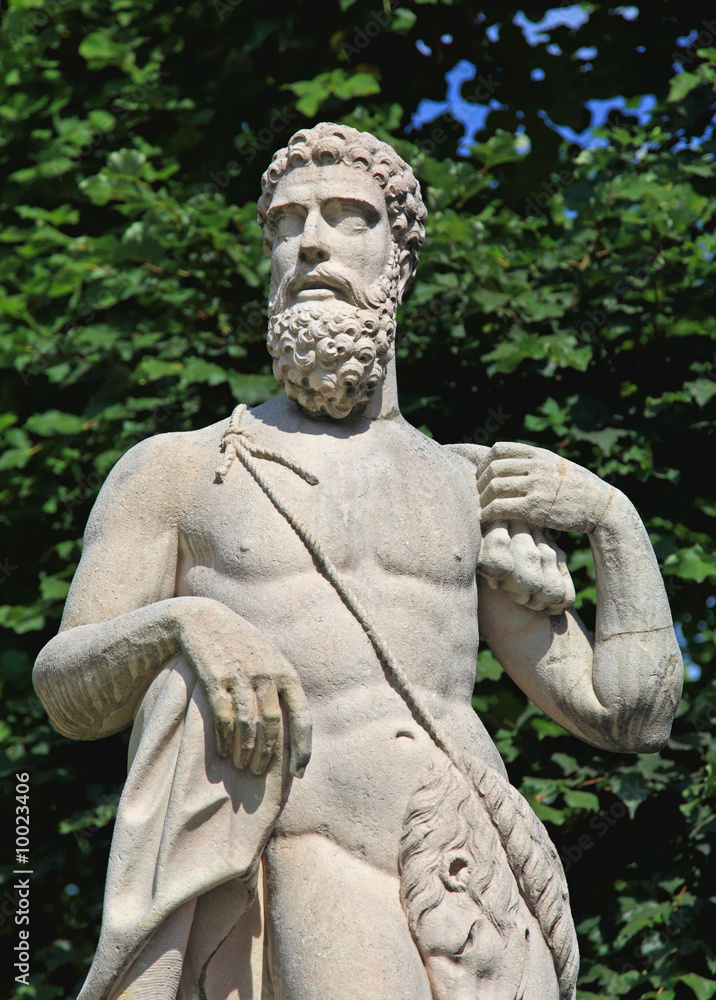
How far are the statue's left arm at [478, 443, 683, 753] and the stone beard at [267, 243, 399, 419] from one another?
44cm

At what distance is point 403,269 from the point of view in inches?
164

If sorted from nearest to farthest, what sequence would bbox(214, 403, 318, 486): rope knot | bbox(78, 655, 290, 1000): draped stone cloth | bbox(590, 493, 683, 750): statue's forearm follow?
bbox(78, 655, 290, 1000): draped stone cloth
bbox(214, 403, 318, 486): rope knot
bbox(590, 493, 683, 750): statue's forearm

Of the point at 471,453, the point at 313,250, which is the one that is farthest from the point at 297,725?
the point at 313,250

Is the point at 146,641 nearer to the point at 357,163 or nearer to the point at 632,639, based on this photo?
the point at 632,639

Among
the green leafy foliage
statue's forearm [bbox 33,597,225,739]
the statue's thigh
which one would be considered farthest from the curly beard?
the green leafy foliage

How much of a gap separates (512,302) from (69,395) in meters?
2.12

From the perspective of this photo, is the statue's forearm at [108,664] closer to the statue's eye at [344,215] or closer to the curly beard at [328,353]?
the curly beard at [328,353]

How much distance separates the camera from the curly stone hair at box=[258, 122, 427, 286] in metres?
3.99

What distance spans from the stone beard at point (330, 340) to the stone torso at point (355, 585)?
0.10m

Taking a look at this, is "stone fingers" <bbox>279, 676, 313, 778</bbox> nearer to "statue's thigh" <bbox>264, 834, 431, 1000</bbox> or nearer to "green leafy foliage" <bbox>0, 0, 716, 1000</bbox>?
"statue's thigh" <bbox>264, 834, 431, 1000</bbox>

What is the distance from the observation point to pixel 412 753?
11.4 feet

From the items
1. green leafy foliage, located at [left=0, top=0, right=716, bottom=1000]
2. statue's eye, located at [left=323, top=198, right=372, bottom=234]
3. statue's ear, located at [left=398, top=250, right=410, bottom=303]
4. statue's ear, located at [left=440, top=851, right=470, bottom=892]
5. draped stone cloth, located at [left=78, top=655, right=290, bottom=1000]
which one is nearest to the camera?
draped stone cloth, located at [left=78, top=655, right=290, bottom=1000]

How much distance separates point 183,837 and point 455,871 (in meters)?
0.65

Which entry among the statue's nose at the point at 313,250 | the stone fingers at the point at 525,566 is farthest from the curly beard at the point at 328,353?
the stone fingers at the point at 525,566
